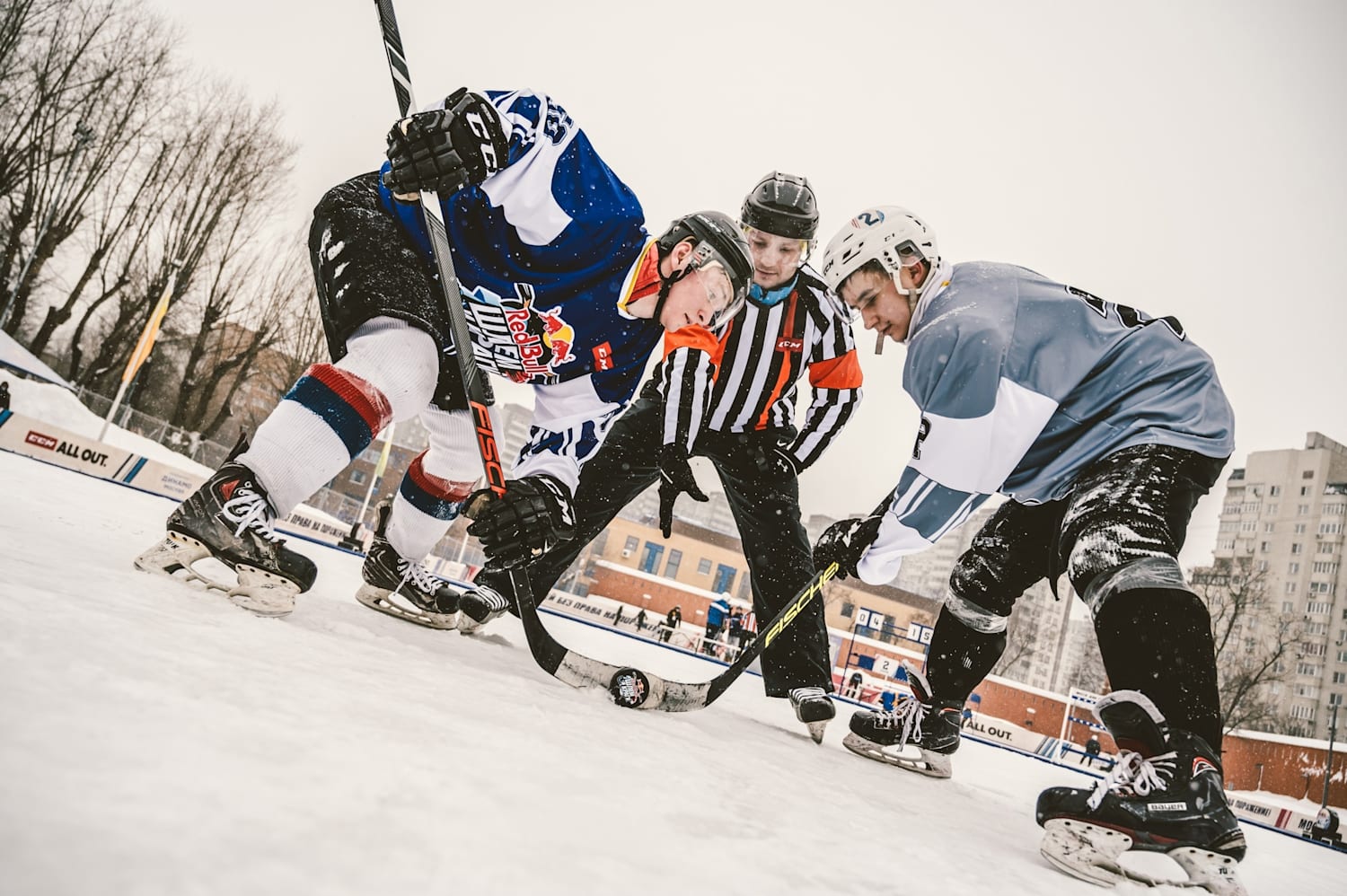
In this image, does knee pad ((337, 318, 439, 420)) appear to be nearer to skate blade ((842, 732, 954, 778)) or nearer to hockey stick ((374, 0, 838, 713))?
hockey stick ((374, 0, 838, 713))

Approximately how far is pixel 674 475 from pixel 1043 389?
1.70 m

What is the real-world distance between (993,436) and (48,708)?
210 cm

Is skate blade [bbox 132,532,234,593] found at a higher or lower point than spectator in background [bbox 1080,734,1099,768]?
higher

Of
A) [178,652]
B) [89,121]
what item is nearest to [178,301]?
[89,121]

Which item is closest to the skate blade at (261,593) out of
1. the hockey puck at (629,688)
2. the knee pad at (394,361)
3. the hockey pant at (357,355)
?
the hockey pant at (357,355)

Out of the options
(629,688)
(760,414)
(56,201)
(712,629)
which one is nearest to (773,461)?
(760,414)

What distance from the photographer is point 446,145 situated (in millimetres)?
2059

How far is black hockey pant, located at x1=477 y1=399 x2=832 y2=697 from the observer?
10.1 feet

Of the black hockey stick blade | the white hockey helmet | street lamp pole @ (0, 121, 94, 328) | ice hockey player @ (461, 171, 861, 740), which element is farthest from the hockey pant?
street lamp pole @ (0, 121, 94, 328)

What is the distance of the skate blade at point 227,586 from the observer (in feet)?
5.56

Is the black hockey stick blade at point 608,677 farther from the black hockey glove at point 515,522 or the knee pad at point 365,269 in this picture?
the knee pad at point 365,269

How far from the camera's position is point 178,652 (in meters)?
1.02

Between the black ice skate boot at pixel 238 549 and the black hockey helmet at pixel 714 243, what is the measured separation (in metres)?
1.39

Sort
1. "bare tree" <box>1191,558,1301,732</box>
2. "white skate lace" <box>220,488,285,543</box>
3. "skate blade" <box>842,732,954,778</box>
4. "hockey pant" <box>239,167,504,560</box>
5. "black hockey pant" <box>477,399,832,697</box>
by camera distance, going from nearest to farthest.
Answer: "white skate lace" <box>220,488,285,543</box> < "hockey pant" <box>239,167,504,560</box> < "skate blade" <box>842,732,954,778</box> < "black hockey pant" <box>477,399,832,697</box> < "bare tree" <box>1191,558,1301,732</box>
